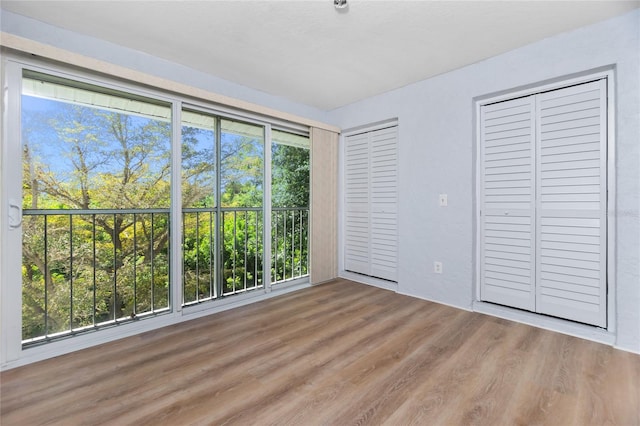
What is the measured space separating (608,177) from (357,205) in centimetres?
244

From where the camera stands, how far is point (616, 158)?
81.7 inches

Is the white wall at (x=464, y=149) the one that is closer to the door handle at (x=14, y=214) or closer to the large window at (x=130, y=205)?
the large window at (x=130, y=205)

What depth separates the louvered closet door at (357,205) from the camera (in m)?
3.82

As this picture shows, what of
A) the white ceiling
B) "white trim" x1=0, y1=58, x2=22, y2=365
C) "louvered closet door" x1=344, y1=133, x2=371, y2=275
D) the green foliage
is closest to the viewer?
"white trim" x1=0, y1=58, x2=22, y2=365

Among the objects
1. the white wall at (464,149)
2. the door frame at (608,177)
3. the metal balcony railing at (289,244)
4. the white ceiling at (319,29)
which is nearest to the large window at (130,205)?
the metal balcony railing at (289,244)

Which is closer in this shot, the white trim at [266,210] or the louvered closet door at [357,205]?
the white trim at [266,210]

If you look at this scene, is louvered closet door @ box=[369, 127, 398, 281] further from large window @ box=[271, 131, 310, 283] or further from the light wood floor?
the light wood floor

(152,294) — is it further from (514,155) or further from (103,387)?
(514,155)

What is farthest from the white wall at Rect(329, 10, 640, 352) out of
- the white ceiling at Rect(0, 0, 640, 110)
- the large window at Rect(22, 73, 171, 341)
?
the large window at Rect(22, 73, 171, 341)

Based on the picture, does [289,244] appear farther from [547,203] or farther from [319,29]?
[547,203]

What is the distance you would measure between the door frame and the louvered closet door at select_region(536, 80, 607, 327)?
0.04m

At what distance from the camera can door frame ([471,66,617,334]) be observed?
211 centimetres

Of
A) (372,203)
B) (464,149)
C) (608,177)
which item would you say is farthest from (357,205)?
(608,177)

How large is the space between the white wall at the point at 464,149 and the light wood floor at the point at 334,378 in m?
0.55
